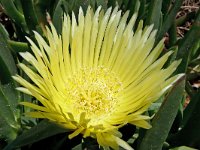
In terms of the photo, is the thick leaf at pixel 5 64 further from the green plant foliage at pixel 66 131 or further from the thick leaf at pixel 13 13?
the thick leaf at pixel 13 13

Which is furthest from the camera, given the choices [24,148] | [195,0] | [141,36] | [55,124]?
[195,0]

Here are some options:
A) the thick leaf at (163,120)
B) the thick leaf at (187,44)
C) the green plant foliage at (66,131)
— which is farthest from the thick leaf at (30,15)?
the thick leaf at (163,120)

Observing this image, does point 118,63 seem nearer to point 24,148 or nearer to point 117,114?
point 117,114

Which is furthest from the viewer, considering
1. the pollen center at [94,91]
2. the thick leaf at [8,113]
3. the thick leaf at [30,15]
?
the thick leaf at [30,15]

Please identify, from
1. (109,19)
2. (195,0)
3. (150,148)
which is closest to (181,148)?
(150,148)

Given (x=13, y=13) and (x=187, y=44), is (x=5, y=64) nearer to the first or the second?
(x=13, y=13)

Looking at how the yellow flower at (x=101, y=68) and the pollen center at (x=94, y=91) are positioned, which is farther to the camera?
the pollen center at (x=94, y=91)

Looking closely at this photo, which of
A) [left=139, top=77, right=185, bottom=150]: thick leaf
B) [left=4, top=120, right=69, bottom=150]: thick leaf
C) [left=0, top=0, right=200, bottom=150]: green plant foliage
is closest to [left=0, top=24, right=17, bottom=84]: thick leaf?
[left=0, top=0, right=200, bottom=150]: green plant foliage
